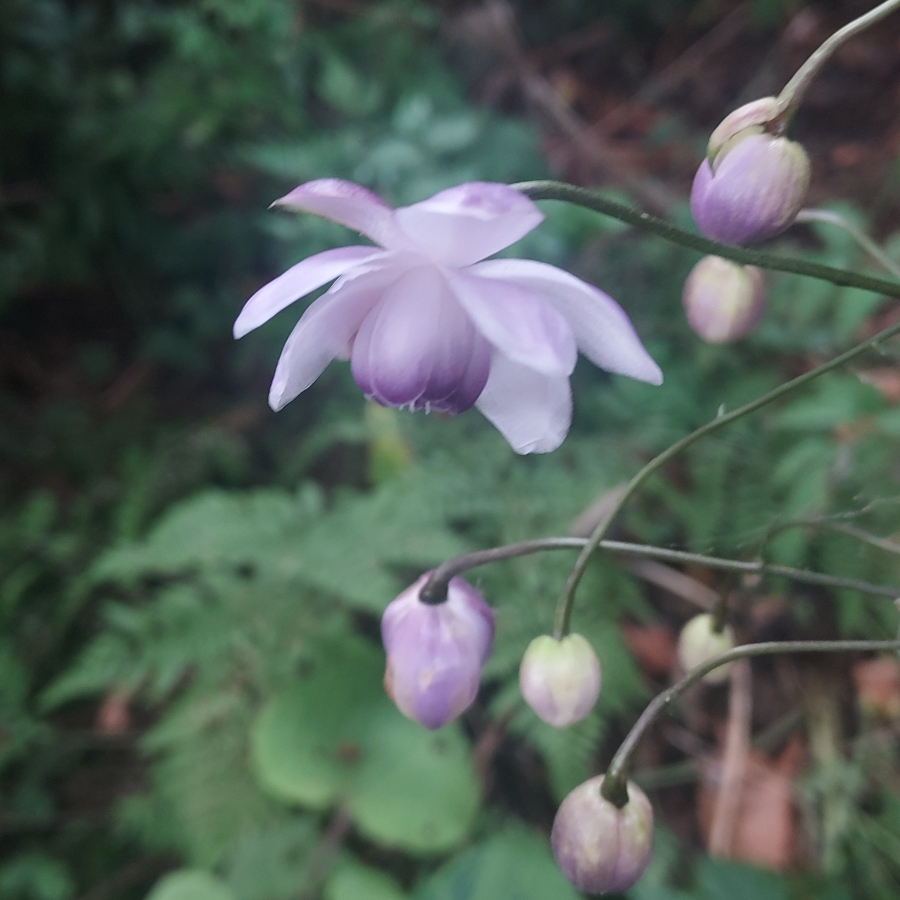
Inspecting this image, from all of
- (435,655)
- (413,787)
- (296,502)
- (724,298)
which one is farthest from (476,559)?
(296,502)

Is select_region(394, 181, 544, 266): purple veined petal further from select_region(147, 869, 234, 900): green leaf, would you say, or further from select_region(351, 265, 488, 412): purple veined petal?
select_region(147, 869, 234, 900): green leaf

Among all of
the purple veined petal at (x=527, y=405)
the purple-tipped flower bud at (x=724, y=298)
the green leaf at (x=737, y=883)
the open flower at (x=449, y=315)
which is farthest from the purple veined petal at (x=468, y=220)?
the green leaf at (x=737, y=883)

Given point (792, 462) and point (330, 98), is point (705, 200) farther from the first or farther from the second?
point (330, 98)

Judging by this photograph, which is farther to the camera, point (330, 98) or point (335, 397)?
point (335, 397)

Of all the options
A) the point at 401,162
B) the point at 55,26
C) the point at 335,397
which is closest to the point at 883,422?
the point at 401,162

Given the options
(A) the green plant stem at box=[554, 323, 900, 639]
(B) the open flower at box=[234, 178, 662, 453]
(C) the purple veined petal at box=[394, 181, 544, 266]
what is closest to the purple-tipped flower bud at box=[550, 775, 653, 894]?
(A) the green plant stem at box=[554, 323, 900, 639]

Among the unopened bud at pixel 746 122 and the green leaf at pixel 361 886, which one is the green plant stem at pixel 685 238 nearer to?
the unopened bud at pixel 746 122
